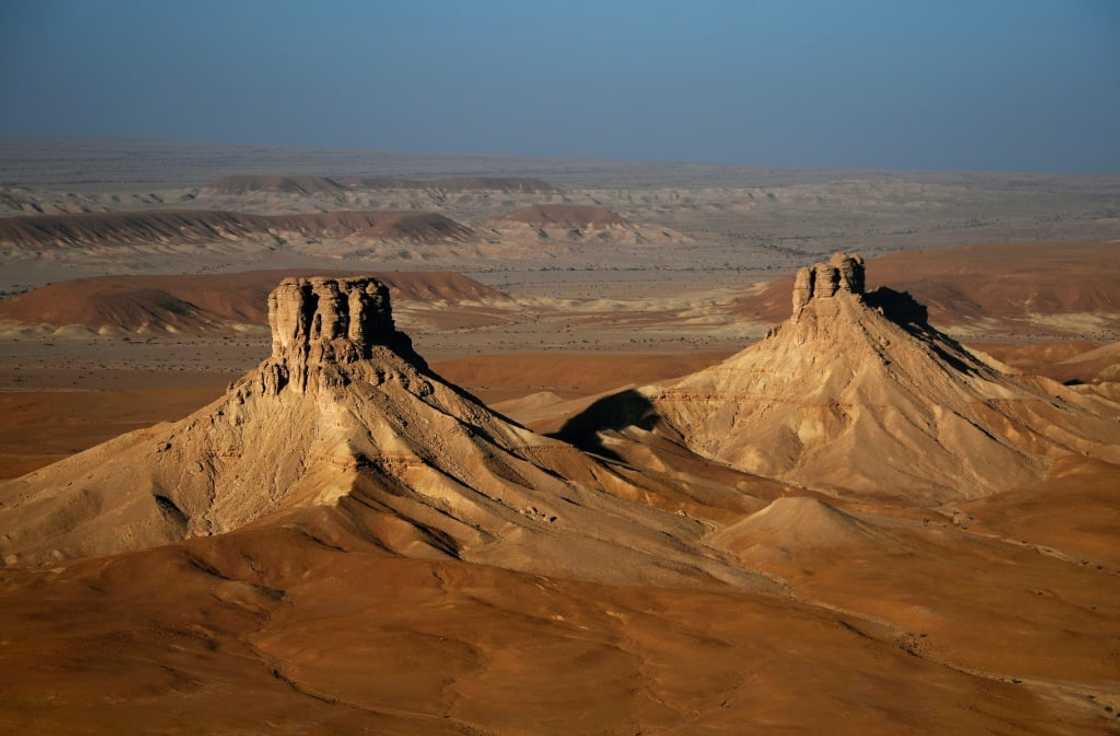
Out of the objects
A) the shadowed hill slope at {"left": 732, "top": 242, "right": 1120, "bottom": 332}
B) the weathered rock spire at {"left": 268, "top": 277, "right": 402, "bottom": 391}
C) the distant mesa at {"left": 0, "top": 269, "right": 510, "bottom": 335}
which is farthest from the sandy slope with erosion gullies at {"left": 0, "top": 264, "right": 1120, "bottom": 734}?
the distant mesa at {"left": 0, "top": 269, "right": 510, "bottom": 335}

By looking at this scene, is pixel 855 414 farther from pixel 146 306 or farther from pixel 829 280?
pixel 146 306

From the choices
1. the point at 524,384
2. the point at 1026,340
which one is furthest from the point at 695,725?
the point at 1026,340

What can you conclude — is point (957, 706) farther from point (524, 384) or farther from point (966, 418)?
→ point (524, 384)

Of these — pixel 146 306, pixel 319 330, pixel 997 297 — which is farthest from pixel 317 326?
pixel 997 297

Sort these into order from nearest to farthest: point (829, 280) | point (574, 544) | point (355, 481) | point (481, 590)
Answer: point (481, 590)
point (574, 544)
point (355, 481)
point (829, 280)

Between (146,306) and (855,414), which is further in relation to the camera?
(146,306)

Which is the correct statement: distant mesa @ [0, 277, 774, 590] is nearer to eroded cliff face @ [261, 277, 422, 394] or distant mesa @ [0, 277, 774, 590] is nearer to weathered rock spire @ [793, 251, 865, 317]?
eroded cliff face @ [261, 277, 422, 394]
